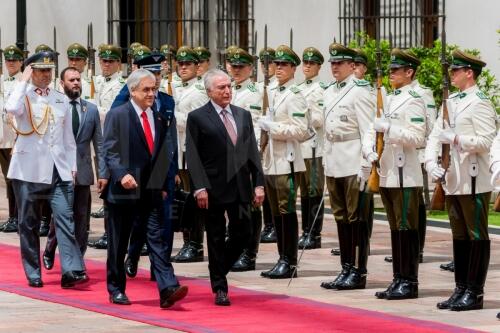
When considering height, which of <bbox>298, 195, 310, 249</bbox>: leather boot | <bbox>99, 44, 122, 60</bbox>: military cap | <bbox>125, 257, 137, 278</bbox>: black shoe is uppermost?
<bbox>99, 44, 122, 60</bbox>: military cap

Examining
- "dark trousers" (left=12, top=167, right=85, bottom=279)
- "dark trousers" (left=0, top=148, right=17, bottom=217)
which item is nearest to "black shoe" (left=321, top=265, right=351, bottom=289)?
"dark trousers" (left=12, top=167, right=85, bottom=279)

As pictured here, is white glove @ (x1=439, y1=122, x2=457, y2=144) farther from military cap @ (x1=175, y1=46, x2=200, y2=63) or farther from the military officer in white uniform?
military cap @ (x1=175, y1=46, x2=200, y2=63)

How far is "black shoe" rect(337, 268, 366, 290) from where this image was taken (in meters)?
14.8

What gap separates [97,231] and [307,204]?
276 cm

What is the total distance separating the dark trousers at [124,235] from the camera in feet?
45.6

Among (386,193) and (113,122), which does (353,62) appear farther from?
(113,122)

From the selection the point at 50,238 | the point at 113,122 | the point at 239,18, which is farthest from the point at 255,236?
the point at 239,18

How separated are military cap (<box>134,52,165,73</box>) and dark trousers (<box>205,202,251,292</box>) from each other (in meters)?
1.89

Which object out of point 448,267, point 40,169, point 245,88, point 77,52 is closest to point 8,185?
point 77,52

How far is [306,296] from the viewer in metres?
14.4

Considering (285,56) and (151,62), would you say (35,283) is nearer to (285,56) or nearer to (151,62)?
(151,62)

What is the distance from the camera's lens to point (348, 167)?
14.9 m

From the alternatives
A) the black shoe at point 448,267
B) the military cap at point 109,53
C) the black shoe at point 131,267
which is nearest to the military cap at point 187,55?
the military cap at point 109,53

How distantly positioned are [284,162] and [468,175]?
282 centimetres
